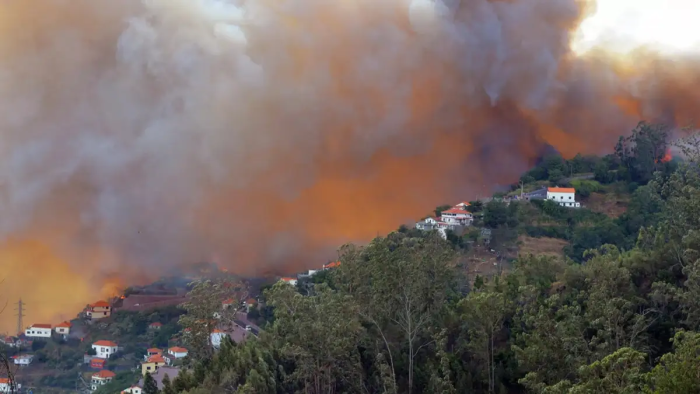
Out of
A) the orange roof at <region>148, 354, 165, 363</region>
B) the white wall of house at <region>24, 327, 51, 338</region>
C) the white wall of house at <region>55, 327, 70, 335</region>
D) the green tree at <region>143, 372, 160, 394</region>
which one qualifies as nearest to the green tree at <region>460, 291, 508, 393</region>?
the green tree at <region>143, 372, 160, 394</region>

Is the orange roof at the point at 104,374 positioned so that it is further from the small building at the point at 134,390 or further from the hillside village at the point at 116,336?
the small building at the point at 134,390

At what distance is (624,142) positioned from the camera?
37.5 m

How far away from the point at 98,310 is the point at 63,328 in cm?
145

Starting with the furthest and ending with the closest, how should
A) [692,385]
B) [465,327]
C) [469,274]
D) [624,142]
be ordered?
[624,142] < [469,274] < [465,327] < [692,385]

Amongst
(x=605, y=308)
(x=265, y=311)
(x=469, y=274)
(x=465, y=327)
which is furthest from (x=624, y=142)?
(x=605, y=308)

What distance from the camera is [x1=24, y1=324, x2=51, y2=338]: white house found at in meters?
30.4

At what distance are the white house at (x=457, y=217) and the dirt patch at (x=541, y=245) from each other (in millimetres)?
2486

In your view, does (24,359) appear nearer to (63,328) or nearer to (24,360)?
(24,360)

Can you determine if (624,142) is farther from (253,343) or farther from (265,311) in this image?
(253,343)

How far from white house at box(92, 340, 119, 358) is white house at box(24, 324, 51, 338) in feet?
7.15

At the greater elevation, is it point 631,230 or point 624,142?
point 624,142

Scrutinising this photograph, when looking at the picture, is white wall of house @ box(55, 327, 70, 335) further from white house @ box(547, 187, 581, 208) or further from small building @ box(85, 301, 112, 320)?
white house @ box(547, 187, 581, 208)

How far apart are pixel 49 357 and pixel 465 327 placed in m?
17.9

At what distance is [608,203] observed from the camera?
116 ft
